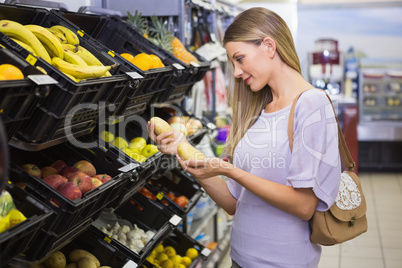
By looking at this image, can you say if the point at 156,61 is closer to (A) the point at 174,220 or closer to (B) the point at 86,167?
(B) the point at 86,167

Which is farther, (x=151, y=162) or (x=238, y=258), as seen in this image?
(x=151, y=162)

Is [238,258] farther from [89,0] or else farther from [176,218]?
[89,0]

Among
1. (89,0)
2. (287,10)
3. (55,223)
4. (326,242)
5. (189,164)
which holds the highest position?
(287,10)

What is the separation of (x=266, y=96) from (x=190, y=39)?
2237mm

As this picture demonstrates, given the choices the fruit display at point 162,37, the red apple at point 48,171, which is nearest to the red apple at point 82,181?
the red apple at point 48,171

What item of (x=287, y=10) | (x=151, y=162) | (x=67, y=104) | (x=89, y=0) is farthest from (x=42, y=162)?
(x=287, y=10)

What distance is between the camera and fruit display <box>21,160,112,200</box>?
5.87 ft

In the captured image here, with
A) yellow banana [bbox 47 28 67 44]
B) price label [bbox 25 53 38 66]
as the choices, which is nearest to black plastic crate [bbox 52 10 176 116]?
yellow banana [bbox 47 28 67 44]

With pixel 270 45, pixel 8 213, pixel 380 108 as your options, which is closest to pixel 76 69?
pixel 8 213

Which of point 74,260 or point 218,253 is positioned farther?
point 218,253

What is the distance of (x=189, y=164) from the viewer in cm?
167

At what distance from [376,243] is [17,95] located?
4253mm

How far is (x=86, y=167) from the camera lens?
2100mm

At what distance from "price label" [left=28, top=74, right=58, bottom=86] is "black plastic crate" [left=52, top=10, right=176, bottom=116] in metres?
0.67
